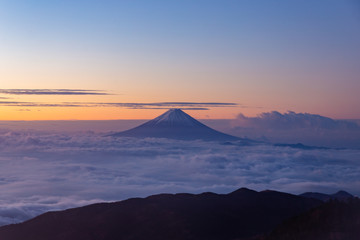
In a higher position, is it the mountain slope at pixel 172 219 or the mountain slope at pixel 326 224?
the mountain slope at pixel 326 224

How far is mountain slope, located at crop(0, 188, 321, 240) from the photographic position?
63.3 metres

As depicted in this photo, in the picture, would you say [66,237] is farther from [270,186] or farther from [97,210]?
[270,186]

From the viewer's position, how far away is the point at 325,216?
4412 centimetres

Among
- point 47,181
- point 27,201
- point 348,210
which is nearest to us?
point 348,210

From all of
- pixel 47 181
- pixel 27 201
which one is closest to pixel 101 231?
pixel 27 201

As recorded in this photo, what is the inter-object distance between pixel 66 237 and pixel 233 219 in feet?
84.6

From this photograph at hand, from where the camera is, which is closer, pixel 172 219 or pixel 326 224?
pixel 326 224

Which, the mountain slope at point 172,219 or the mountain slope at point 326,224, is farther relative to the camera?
the mountain slope at point 172,219

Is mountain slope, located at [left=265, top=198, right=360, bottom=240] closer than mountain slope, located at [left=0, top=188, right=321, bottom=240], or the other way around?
mountain slope, located at [left=265, top=198, right=360, bottom=240]

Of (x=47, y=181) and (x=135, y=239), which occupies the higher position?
(x=135, y=239)

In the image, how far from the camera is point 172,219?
66.8m

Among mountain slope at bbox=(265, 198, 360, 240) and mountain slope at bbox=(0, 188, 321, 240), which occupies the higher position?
mountain slope at bbox=(265, 198, 360, 240)

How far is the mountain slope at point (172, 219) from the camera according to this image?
6334cm

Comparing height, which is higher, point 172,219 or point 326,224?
point 326,224
